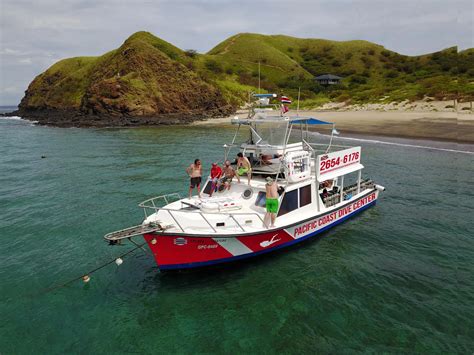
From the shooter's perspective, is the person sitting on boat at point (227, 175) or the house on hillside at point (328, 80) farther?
the house on hillside at point (328, 80)

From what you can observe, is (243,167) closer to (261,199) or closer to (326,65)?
(261,199)

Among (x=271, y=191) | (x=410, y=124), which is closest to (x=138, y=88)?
(x=410, y=124)

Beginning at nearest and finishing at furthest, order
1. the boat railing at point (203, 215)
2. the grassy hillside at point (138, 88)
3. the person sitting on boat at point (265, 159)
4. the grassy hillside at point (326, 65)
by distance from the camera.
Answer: the boat railing at point (203, 215) → the person sitting on boat at point (265, 159) → the grassy hillside at point (138, 88) → the grassy hillside at point (326, 65)

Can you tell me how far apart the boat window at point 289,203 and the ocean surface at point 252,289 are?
1544 mm

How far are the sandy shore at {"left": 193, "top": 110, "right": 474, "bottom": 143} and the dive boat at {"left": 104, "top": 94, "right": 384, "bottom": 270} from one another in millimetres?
24393

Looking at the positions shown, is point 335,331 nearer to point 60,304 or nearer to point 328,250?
point 328,250

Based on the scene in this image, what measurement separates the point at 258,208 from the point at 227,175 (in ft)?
5.98

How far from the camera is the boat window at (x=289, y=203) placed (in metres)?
12.1

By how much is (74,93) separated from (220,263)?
317ft

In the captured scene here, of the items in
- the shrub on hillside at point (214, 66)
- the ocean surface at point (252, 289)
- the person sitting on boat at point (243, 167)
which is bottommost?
the ocean surface at point (252, 289)

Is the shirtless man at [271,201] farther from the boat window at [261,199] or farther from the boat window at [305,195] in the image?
the boat window at [305,195]

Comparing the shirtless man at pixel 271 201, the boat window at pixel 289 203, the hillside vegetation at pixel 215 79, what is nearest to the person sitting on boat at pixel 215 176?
the shirtless man at pixel 271 201

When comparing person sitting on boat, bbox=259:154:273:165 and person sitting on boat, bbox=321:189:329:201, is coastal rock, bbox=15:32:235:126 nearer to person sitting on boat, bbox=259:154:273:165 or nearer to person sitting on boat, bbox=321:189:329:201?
person sitting on boat, bbox=259:154:273:165

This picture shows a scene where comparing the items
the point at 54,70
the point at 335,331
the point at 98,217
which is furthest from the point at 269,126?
the point at 54,70
